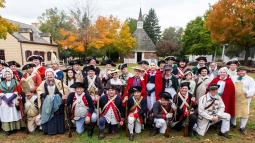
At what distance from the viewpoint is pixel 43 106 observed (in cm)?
591

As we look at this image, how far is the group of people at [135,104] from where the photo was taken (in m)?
5.85

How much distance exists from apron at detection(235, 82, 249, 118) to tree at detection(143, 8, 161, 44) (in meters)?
58.6

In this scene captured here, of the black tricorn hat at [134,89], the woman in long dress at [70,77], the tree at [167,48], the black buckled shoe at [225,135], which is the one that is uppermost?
the tree at [167,48]

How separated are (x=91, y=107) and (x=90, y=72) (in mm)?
1111

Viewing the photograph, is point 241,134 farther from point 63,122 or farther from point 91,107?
point 63,122

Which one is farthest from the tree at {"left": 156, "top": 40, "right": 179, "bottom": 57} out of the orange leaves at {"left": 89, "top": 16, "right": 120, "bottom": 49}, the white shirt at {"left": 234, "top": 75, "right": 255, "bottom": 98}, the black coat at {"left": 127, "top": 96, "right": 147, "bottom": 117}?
the black coat at {"left": 127, "top": 96, "right": 147, "bottom": 117}

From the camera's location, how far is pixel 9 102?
5.84m

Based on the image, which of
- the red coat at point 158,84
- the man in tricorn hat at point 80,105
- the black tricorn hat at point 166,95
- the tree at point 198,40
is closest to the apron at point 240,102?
the black tricorn hat at point 166,95

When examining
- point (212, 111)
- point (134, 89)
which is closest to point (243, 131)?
point (212, 111)

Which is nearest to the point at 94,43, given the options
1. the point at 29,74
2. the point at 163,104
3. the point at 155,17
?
the point at 29,74

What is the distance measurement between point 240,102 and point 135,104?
9.51 ft

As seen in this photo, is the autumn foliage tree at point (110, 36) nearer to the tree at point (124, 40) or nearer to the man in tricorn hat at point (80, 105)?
the tree at point (124, 40)

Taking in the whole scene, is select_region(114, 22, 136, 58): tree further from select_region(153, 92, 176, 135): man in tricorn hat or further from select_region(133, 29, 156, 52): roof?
select_region(153, 92, 176, 135): man in tricorn hat

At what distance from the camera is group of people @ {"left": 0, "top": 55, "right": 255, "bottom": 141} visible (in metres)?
5.85
